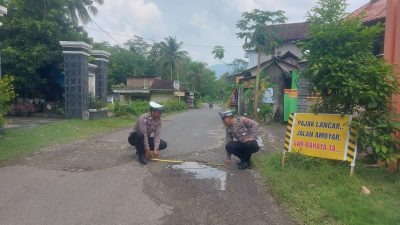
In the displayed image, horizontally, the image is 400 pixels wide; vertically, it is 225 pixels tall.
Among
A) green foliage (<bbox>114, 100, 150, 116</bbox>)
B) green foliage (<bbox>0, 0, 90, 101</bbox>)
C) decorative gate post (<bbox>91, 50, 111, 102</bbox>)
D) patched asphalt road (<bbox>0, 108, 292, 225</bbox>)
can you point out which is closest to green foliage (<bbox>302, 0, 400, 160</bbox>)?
patched asphalt road (<bbox>0, 108, 292, 225</bbox>)

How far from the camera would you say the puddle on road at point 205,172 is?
21.9 ft

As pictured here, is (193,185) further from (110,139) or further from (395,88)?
(110,139)

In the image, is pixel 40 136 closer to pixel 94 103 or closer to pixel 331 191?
pixel 94 103

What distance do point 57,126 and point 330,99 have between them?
11.0m

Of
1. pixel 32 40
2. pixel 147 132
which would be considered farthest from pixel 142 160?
pixel 32 40

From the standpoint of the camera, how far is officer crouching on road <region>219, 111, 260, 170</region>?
24.8 feet

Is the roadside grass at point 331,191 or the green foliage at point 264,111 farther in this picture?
the green foliage at point 264,111

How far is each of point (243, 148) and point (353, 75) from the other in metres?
2.51

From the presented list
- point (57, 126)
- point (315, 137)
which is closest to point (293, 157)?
point (315, 137)

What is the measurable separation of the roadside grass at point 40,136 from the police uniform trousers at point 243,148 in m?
4.88

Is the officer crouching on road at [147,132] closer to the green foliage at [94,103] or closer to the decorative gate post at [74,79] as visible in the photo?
the decorative gate post at [74,79]

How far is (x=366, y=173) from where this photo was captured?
6.71 metres

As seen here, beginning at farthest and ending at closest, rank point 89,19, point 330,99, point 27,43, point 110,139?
1. point 89,19
2. point 27,43
3. point 110,139
4. point 330,99

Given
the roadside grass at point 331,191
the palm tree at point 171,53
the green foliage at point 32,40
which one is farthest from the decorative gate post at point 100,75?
the palm tree at point 171,53
